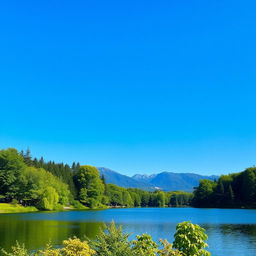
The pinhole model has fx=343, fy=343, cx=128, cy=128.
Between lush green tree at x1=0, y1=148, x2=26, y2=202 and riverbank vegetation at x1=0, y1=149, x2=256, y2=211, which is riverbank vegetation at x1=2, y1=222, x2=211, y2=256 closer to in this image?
riverbank vegetation at x1=0, y1=149, x2=256, y2=211

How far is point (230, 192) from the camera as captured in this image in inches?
6585

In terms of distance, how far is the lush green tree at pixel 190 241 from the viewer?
1361 cm

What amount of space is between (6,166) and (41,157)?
50352mm

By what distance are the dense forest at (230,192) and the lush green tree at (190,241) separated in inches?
5886

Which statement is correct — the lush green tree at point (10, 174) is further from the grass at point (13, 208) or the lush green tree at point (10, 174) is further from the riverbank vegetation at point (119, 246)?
the riverbank vegetation at point (119, 246)

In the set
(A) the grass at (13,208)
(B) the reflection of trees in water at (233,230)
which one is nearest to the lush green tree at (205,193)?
(A) the grass at (13,208)

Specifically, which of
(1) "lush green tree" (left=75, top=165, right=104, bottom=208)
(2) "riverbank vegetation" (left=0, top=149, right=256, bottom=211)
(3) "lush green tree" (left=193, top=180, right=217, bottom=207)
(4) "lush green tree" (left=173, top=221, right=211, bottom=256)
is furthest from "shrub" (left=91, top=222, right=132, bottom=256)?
(3) "lush green tree" (left=193, top=180, right=217, bottom=207)

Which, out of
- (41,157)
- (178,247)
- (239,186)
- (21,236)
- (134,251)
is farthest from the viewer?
(239,186)

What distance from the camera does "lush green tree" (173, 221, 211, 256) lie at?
13609mm

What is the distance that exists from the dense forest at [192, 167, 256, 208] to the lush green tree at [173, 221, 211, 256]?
149501 mm

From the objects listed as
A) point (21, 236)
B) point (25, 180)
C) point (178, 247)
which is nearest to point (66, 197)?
point (25, 180)

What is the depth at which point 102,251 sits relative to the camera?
11.2 m

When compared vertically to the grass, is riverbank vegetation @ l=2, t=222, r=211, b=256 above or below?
above

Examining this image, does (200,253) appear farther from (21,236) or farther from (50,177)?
(50,177)
